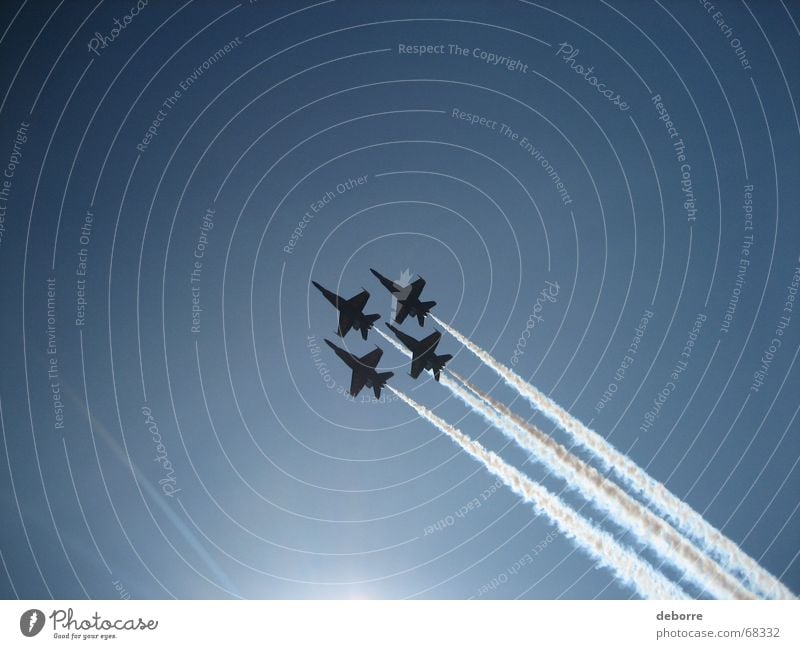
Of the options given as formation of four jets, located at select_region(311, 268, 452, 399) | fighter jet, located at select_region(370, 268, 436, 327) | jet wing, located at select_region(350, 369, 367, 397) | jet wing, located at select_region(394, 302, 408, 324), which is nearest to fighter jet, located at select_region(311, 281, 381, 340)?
formation of four jets, located at select_region(311, 268, 452, 399)

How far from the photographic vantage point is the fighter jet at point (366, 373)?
122ft

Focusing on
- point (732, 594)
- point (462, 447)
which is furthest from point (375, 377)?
point (732, 594)

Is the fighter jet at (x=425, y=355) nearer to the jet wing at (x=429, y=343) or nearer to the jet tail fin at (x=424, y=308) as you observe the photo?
the jet wing at (x=429, y=343)

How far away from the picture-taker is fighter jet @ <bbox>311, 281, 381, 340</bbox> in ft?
119

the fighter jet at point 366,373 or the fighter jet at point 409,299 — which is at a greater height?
the fighter jet at point 409,299

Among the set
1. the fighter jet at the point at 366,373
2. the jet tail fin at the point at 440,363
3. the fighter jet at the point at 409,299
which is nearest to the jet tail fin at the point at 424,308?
the fighter jet at the point at 409,299

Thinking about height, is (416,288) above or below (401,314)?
above

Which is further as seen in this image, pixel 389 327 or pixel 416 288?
pixel 389 327

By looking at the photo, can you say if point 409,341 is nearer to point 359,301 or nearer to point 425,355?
point 425,355

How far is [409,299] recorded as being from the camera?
3588 cm

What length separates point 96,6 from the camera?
22.7 metres

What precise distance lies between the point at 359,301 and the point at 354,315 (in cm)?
90

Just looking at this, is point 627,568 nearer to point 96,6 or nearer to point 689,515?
point 689,515

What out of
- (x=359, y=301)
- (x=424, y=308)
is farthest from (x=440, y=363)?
(x=359, y=301)
